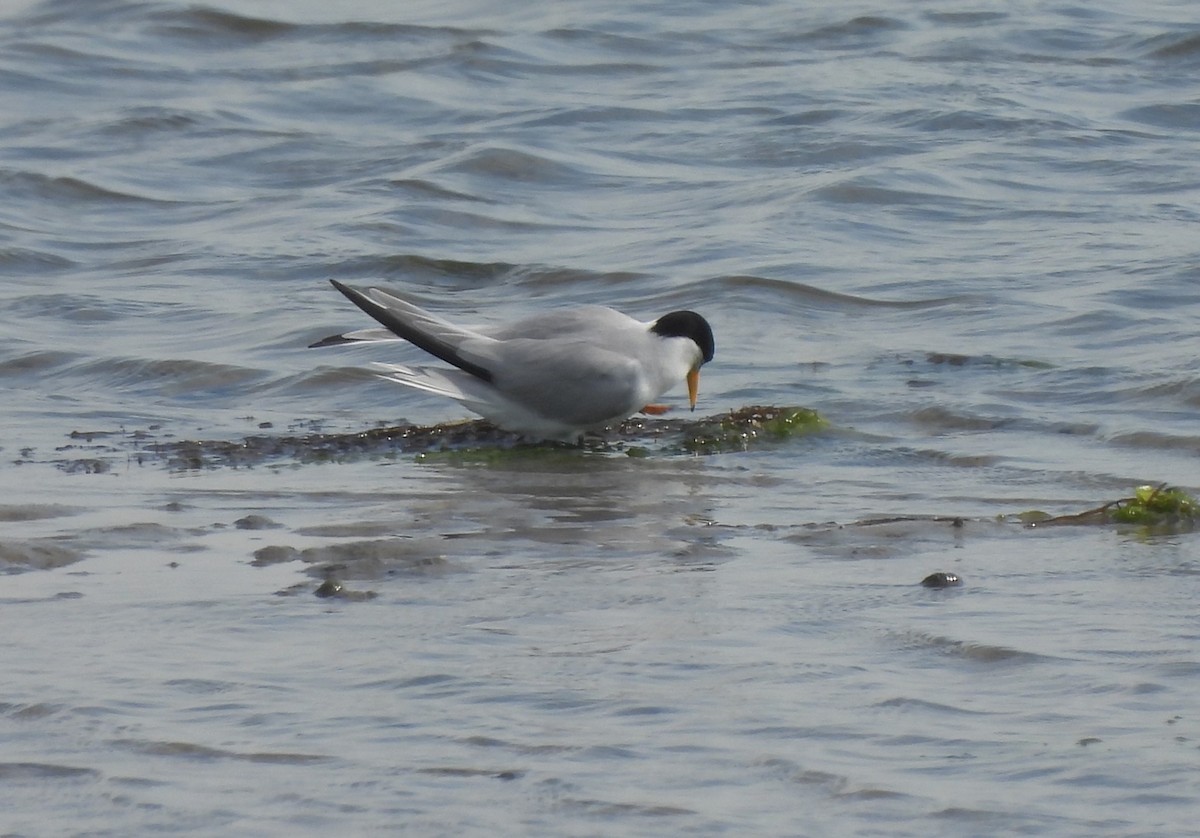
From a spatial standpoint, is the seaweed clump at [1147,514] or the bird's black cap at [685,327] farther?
the bird's black cap at [685,327]

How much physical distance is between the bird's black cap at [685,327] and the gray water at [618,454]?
1.39 feet

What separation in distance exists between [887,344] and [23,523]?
3936 mm

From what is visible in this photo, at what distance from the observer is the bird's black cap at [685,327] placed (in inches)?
268

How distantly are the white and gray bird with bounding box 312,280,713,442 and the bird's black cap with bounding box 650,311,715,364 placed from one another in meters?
0.01

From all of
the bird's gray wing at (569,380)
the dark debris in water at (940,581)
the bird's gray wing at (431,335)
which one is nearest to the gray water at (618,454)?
the dark debris in water at (940,581)

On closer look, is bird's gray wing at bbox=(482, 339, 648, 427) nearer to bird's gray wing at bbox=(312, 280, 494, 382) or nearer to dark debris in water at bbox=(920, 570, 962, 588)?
bird's gray wing at bbox=(312, 280, 494, 382)

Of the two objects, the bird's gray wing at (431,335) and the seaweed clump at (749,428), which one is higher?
the bird's gray wing at (431,335)

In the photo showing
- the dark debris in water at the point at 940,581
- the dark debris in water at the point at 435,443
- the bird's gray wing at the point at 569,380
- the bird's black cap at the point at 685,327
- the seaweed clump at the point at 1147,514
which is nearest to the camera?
the dark debris in water at the point at 940,581

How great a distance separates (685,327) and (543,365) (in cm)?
59

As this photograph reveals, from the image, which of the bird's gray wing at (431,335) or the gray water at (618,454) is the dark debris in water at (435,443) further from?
the bird's gray wing at (431,335)

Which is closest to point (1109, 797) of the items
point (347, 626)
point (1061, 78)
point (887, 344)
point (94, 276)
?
point (347, 626)

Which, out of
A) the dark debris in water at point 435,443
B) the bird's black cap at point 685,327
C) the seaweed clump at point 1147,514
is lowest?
the dark debris in water at point 435,443

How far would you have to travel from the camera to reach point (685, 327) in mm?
6828

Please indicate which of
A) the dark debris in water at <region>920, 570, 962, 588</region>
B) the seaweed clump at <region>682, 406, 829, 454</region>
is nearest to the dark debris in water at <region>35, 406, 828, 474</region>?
the seaweed clump at <region>682, 406, 829, 454</region>
